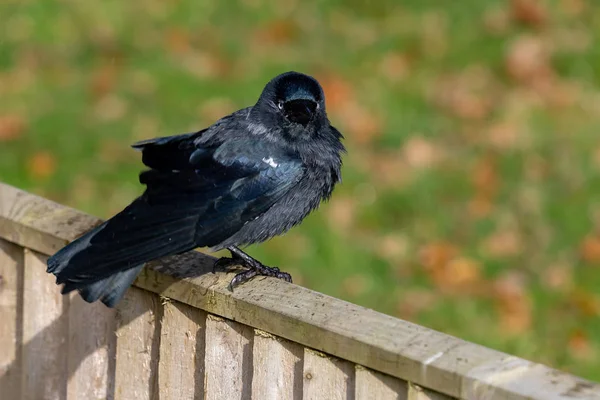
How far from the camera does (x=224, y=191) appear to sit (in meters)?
3.59

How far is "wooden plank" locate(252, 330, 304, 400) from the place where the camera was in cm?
283

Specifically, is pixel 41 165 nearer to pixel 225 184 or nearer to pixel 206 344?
pixel 225 184

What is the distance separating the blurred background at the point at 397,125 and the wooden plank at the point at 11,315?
2.50m

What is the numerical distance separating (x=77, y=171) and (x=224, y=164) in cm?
341

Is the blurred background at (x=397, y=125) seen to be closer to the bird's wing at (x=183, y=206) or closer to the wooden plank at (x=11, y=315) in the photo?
the bird's wing at (x=183, y=206)

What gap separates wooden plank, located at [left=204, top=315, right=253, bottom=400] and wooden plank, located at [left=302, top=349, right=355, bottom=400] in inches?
9.2

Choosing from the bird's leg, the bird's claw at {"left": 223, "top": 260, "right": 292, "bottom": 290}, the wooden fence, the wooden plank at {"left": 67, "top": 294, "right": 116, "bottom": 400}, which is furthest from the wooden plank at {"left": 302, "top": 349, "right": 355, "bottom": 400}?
the wooden plank at {"left": 67, "top": 294, "right": 116, "bottom": 400}

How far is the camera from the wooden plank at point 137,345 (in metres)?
3.21

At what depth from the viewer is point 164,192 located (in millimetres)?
3477

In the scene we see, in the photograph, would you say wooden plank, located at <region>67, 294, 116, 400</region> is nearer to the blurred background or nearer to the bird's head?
the bird's head

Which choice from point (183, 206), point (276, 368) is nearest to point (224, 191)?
point (183, 206)

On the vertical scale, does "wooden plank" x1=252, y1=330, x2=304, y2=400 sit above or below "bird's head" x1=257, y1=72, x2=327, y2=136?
below

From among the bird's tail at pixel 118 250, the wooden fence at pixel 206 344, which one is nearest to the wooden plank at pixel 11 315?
the wooden fence at pixel 206 344

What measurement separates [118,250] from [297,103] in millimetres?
980
